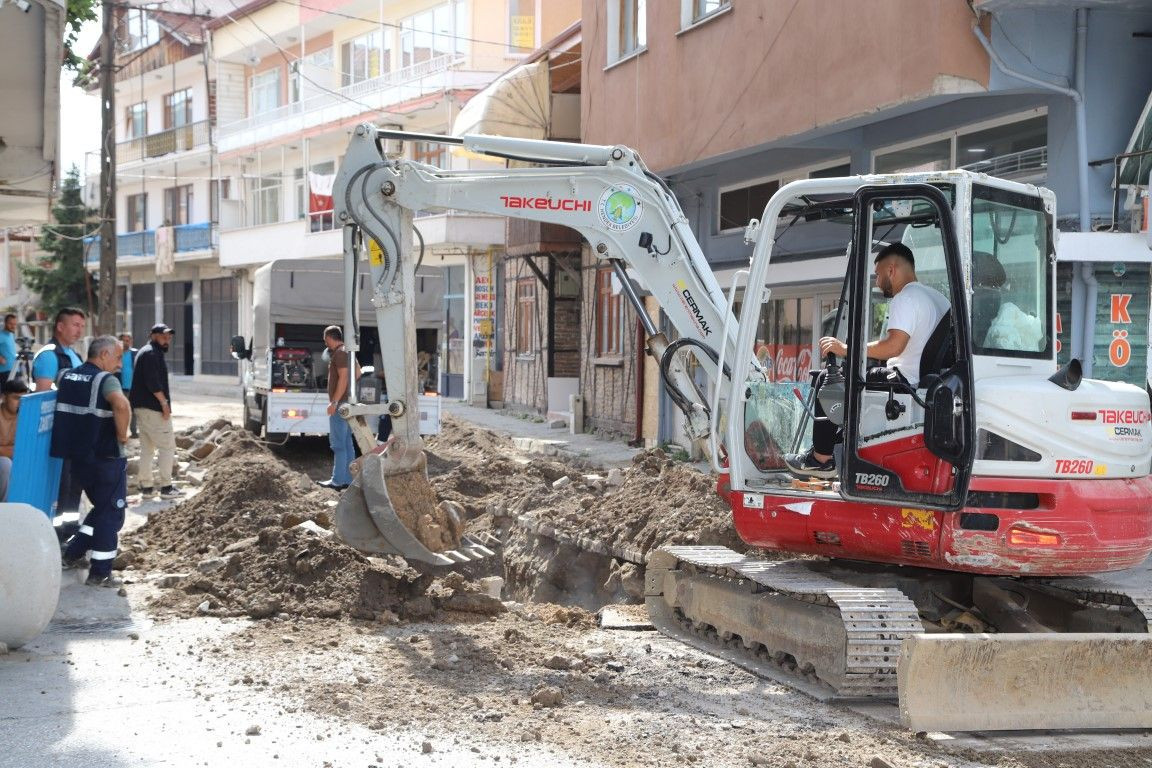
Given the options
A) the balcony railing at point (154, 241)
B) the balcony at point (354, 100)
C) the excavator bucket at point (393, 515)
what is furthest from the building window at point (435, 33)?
the excavator bucket at point (393, 515)

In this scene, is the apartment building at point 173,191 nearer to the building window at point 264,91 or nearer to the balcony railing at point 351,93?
the building window at point 264,91

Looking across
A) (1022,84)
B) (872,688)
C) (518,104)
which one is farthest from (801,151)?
(872,688)

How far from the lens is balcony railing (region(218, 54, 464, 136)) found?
31641 millimetres

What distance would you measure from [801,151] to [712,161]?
3.79ft

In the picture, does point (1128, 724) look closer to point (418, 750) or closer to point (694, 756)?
point (694, 756)

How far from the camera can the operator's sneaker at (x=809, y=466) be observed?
7496 millimetres

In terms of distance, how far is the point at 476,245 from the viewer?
29.9 metres

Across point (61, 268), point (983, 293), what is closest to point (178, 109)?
point (61, 268)

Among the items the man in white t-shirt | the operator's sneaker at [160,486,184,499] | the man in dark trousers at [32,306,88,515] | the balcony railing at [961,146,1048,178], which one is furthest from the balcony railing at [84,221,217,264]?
the man in white t-shirt

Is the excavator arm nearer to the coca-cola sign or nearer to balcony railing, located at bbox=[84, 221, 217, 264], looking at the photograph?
the coca-cola sign

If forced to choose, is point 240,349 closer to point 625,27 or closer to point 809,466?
point 625,27

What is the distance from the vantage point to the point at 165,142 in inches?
1911

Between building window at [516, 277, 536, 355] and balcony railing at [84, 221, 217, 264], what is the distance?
20.9 m

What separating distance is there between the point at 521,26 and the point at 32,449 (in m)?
23.9
